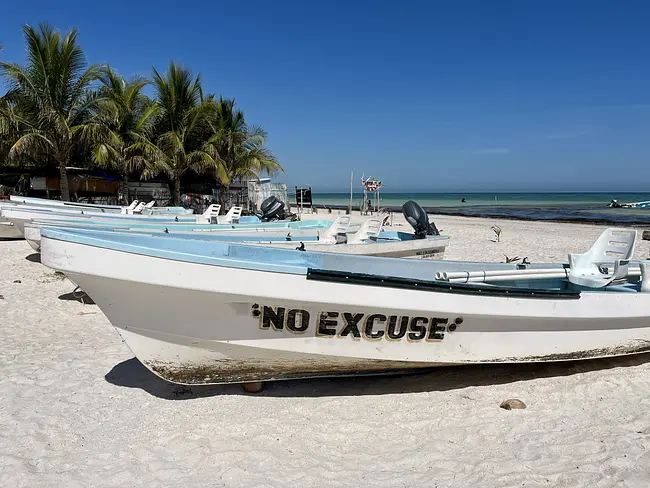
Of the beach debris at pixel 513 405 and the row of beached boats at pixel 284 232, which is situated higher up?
the row of beached boats at pixel 284 232

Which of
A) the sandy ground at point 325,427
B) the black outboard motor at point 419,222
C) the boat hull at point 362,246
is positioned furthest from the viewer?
the black outboard motor at point 419,222

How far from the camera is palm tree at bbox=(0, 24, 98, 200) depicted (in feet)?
62.8

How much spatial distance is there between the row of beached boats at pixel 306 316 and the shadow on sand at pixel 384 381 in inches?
11.9

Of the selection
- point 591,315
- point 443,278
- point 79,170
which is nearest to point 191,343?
point 443,278

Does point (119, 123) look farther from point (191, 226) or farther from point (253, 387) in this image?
point (253, 387)

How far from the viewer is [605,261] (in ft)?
20.1

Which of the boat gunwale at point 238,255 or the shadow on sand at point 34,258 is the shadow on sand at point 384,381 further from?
the shadow on sand at point 34,258

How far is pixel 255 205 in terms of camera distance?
29562 mm

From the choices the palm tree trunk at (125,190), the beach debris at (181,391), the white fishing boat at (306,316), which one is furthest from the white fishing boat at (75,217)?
the palm tree trunk at (125,190)

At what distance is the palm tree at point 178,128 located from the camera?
22.4 metres

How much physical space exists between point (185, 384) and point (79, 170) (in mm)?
21071

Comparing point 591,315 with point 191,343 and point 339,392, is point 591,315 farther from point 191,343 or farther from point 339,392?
point 191,343

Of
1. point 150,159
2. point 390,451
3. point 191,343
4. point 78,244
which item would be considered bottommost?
point 390,451

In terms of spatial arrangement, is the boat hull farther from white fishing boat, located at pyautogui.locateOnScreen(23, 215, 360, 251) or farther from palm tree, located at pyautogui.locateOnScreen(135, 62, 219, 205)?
palm tree, located at pyautogui.locateOnScreen(135, 62, 219, 205)
